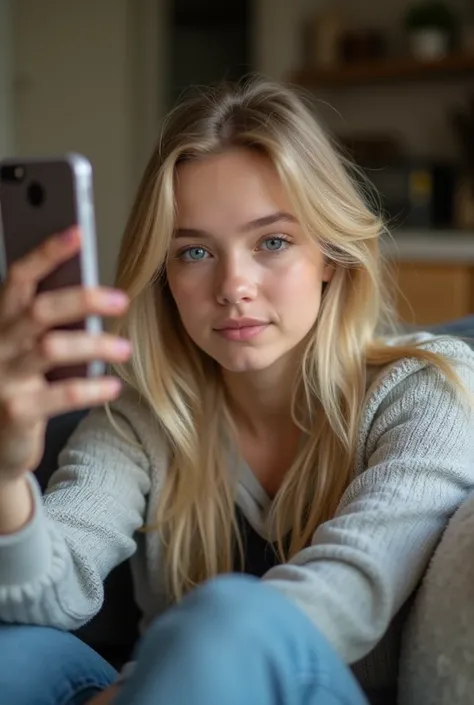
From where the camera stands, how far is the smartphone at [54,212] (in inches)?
27.7

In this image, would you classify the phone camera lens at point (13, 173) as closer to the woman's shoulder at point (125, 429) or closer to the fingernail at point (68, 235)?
the fingernail at point (68, 235)

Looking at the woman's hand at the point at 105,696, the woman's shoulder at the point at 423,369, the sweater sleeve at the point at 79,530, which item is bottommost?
the woman's hand at the point at 105,696

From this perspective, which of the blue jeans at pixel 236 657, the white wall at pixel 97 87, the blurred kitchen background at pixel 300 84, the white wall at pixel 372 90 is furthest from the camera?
the white wall at pixel 97 87

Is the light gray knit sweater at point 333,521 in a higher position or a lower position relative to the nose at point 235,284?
lower

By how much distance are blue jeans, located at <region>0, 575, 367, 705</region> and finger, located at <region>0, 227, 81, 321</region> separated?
259 mm

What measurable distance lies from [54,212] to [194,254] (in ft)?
1.10

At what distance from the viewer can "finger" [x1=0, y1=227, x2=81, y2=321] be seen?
26.0 inches

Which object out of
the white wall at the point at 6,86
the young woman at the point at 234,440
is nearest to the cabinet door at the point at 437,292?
the young woman at the point at 234,440

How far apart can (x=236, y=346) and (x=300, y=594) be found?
34 centimetres

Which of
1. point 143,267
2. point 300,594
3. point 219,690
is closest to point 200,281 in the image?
point 143,267

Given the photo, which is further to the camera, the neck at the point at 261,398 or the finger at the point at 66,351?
the neck at the point at 261,398

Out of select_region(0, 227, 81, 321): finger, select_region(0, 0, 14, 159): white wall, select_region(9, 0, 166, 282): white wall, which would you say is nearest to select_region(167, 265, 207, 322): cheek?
select_region(0, 227, 81, 321): finger

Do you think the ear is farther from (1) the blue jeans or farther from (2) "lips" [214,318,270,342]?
(1) the blue jeans

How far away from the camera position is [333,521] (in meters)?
0.86
